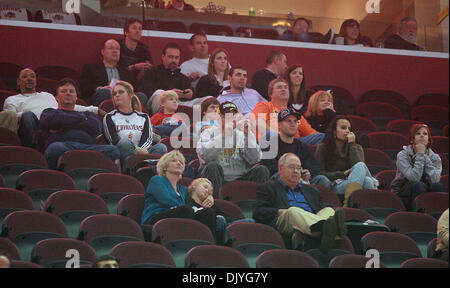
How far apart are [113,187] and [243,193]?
85 centimetres

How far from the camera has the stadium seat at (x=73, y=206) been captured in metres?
4.60

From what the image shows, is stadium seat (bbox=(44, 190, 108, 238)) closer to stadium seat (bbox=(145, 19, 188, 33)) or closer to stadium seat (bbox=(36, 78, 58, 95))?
stadium seat (bbox=(36, 78, 58, 95))

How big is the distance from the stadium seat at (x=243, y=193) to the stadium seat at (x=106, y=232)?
899 mm

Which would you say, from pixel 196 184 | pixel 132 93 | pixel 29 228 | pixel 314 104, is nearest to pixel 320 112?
pixel 314 104

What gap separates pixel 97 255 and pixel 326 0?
6538mm

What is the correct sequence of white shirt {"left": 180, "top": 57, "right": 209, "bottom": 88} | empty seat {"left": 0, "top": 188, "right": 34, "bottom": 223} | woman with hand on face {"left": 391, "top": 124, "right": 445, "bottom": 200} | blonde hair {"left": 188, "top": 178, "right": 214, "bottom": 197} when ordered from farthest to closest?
white shirt {"left": 180, "top": 57, "right": 209, "bottom": 88}, woman with hand on face {"left": 391, "top": 124, "right": 445, "bottom": 200}, blonde hair {"left": 188, "top": 178, "right": 214, "bottom": 197}, empty seat {"left": 0, "top": 188, "right": 34, "bottom": 223}

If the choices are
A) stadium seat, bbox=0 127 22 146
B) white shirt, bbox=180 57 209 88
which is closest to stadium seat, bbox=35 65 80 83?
white shirt, bbox=180 57 209 88

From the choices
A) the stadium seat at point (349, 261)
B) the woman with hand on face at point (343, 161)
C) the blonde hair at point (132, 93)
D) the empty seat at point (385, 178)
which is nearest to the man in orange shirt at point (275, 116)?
the woman with hand on face at point (343, 161)

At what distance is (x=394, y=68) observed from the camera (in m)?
8.67

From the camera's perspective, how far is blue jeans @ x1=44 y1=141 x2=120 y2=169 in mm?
5285

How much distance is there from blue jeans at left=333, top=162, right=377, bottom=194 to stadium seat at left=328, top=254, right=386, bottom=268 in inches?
40.9

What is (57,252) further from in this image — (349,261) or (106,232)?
(349,261)

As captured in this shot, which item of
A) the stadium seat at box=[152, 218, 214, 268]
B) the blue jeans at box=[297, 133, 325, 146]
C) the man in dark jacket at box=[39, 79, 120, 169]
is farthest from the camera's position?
the blue jeans at box=[297, 133, 325, 146]

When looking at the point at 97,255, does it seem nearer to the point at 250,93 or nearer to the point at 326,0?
the point at 250,93
